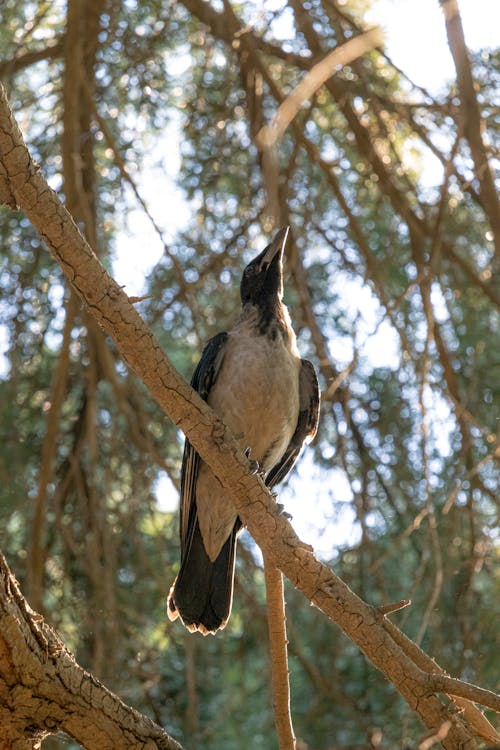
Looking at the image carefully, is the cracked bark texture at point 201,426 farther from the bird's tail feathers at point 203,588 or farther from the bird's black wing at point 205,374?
the bird's black wing at point 205,374

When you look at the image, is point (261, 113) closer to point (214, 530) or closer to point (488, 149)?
point (488, 149)

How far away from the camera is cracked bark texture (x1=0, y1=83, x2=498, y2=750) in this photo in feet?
8.46

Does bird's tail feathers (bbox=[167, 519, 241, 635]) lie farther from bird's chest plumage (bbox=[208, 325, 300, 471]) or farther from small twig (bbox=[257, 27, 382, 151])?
small twig (bbox=[257, 27, 382, 151])

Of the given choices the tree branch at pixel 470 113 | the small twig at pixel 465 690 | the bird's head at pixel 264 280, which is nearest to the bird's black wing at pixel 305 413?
the bird's head at pixel 264 280

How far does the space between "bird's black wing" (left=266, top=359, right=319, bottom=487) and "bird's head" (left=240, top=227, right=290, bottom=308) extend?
0.34 meters

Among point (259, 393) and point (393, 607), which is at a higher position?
point (259, 393)

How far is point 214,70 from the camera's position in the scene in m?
5.10

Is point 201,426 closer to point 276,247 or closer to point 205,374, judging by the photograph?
point 205,374

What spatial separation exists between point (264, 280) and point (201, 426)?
1898mm

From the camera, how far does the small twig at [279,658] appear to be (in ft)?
8.77

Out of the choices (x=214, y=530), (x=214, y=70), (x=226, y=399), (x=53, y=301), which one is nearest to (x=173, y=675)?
(x=214, y=530)

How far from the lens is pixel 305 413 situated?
4.48 metres

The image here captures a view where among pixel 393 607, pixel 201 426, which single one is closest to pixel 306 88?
pixel 201 426

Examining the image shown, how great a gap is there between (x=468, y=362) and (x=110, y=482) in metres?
1.79
